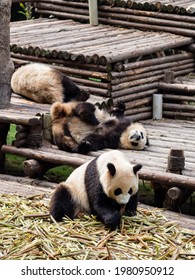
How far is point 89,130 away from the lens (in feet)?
29.1

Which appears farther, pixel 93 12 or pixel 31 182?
pixel 93 12

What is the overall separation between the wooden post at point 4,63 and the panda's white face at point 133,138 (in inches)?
55.4

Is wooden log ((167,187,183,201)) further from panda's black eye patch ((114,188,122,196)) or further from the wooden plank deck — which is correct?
panda's black eye patch ((114,188,122,196))

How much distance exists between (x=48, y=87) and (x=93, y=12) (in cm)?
335

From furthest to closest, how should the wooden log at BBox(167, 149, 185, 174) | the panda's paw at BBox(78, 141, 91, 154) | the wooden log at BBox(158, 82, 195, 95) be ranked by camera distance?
the wooden log at BBox(158, 82, 195, 95) → the panda's paw at BBox(78, 141, 91, 154) → the wooden log at BBox(167, 149, 185, 174)

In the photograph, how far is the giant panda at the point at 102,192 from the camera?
612cm

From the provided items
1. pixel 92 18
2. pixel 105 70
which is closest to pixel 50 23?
Result: pixel 92 18

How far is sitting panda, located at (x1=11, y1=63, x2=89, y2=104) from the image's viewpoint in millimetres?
9633

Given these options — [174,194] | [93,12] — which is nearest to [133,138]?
[174,194]

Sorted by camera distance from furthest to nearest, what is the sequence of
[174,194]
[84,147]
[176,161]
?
[84,147] → [176,161] → [174,194]

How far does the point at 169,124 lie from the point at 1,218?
4205mm

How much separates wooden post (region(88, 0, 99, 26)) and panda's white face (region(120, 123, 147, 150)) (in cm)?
426

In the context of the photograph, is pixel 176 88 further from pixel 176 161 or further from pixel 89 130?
pixel 176 161

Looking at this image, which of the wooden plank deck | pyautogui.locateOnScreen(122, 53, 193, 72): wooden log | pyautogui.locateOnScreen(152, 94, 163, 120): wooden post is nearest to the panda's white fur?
the wooden plank deck
